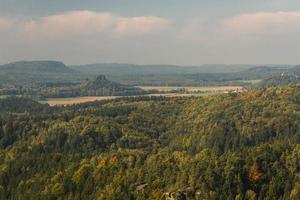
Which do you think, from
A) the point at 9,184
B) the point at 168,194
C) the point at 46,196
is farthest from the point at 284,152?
the point at 9,184

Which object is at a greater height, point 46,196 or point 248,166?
point 248,166

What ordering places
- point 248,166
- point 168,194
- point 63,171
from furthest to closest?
point 63,171 < point 248,166 < point 168,194

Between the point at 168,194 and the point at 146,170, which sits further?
the point at 146,170

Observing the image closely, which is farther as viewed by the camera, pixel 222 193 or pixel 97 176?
pixel 97 176

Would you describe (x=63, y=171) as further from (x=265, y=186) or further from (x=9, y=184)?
(x=265, y=186)

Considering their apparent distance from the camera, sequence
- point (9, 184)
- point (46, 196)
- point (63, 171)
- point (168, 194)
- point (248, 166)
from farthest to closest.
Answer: point (9, 184) < point (63, 171) < point (46, 196) < point (248, 166) < point (168, 194)

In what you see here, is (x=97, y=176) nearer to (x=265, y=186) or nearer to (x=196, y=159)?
(x=196, y=159)

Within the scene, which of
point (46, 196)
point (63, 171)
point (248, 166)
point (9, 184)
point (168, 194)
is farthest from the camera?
point (9, 184)

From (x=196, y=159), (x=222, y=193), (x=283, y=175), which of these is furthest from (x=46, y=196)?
(x=283, y=175)

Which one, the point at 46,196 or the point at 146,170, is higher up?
the point at 146,170
